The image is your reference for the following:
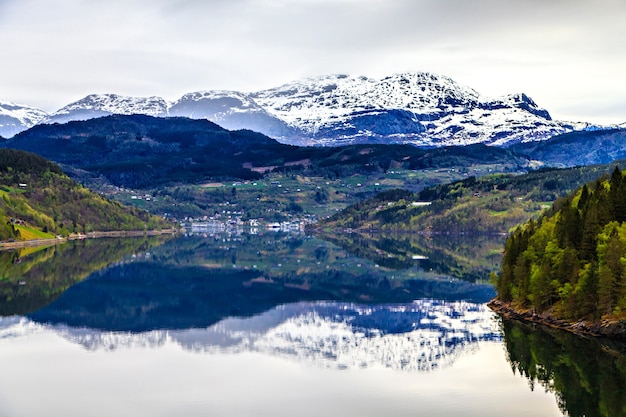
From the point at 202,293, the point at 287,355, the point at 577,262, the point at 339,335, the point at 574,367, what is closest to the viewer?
the point at 574,367

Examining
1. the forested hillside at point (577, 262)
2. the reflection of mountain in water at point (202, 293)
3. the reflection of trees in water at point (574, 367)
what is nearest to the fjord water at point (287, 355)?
the reflection of trees in water at point (574, 367)

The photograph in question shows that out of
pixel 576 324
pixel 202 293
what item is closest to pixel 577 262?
pixel 576 324

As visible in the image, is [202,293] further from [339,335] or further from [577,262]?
[577,262]

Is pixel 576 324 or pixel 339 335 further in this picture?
pixel 339 335

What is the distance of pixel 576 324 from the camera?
8862cm

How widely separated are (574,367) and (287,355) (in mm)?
26421

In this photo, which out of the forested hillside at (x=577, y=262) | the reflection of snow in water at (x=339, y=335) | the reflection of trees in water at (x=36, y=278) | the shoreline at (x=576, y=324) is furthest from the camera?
the reflection of trees in water at (x=36, y=278)

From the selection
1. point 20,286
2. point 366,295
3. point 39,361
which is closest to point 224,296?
point 366,295

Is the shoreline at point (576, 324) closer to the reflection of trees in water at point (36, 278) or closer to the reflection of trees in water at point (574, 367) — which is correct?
the reflection of trees in water at point (574, 367)

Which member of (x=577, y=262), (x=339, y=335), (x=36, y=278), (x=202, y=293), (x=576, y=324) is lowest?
(x=339, y=335)

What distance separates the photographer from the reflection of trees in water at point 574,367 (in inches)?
2517

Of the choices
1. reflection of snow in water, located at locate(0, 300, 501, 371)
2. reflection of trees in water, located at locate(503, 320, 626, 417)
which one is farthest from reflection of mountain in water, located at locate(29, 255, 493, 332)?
reflection of trees in water, located at locate(503, 320, 626, 417)

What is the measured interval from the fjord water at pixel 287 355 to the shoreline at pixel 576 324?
191 centimetres

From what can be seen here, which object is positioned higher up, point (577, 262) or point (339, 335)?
point (577, 262)
